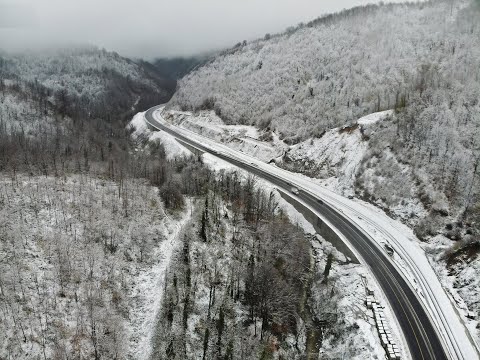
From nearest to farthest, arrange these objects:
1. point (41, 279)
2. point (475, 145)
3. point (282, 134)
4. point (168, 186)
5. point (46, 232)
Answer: point (41, 279)
point (46, 232)
point (475, 145)
point (168, 186)
point (282, 134)

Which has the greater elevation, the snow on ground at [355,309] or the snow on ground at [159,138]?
the snow on ground at [159,138]

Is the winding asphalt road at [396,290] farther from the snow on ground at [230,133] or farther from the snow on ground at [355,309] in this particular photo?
the snow on ground at [230,133]

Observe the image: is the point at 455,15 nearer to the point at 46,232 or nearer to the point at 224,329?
the point at 224,329

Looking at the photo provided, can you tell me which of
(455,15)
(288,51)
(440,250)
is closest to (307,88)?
(288,51)

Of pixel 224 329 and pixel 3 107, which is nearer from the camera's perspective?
pixel 224 329

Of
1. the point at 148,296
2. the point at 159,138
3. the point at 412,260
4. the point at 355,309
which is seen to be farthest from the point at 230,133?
the point at 355,309

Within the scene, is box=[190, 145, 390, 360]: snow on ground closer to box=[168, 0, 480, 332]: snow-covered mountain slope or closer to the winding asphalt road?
the winding asphalt road

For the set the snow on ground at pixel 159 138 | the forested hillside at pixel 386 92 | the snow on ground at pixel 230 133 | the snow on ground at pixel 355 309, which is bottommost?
the snow on ground at pixel 355 309

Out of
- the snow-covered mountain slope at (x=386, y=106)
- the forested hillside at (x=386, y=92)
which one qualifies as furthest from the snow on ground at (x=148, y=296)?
the forested hillside at (x=386, y=92)
